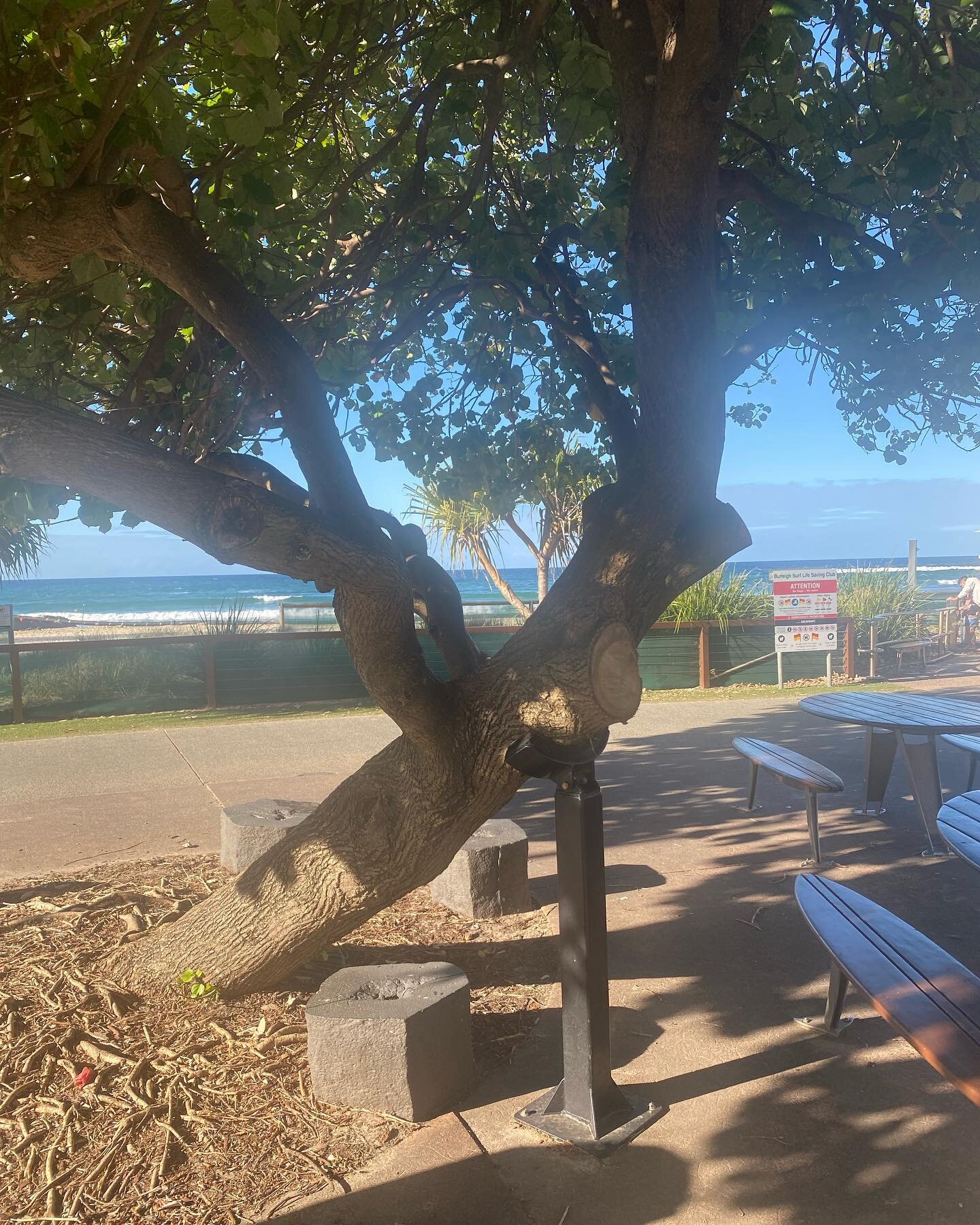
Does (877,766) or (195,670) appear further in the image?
(195,670)

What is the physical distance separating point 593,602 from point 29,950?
3.02 m

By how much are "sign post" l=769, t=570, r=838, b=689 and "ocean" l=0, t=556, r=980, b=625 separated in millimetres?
34086

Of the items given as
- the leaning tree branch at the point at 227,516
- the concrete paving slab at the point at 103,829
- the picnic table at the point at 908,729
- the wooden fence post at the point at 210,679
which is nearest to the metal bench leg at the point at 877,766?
the picnic table at the point at 908,729

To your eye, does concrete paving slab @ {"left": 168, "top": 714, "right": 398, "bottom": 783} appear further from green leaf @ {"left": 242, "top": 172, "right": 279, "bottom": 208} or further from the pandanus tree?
green leaf @ {"left": 242, "top": 172, "right": 279, "bottom": 208}

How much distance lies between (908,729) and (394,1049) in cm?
384

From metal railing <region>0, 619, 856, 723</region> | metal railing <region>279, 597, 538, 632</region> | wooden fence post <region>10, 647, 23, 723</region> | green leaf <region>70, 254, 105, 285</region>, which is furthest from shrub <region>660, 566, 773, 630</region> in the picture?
green leaf <region>70, 254, 105, 285</region>

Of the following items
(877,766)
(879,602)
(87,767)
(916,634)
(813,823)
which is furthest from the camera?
(879,602)

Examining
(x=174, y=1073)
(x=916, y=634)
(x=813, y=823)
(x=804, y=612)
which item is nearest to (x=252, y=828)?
(x=174, y=1073)

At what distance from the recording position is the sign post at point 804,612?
13.5 m

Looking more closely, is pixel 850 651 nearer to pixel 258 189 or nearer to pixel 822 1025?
pixel 822 1025

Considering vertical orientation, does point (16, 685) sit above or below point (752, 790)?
above

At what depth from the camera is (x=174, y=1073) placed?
334cm

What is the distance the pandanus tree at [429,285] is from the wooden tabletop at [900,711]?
2.08m

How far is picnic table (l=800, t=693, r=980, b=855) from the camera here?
579 cm
